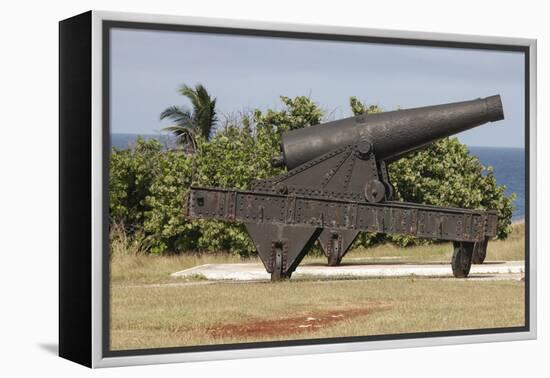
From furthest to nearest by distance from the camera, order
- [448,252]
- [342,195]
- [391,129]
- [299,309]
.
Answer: [448,252] < [391,129] < [342,195] < [299,309]

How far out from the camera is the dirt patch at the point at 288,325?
46.3ft

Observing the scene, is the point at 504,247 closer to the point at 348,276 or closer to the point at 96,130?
the point at 348,276

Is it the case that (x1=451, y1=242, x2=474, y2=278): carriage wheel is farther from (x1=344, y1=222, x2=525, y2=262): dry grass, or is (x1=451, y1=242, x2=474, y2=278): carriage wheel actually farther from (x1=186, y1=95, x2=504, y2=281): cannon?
(x1=344, y1=222, x2=525, y2=262): dry grass

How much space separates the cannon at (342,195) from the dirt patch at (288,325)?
47.6 inches

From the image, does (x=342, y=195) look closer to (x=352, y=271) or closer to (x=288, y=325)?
(x=352, y=271)

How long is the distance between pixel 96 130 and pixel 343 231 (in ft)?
13.3

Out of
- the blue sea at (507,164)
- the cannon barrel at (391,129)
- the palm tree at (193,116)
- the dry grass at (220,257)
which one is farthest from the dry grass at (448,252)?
the palm tree at (193,116)

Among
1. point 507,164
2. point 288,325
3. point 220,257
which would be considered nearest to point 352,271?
point 220,257

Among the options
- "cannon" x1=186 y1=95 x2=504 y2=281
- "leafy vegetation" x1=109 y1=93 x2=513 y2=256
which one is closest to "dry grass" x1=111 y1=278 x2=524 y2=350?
"cannon" x1=186 y1=95 x2=504 y2=281

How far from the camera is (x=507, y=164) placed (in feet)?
55.5

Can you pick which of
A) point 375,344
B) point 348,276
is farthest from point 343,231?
point 375,344

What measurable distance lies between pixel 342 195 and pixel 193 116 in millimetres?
2023

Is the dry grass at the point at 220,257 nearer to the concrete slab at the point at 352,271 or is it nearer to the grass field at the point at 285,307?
the grass field at the point at 285,307

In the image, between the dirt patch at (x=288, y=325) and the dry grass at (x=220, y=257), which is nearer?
the dirt patch at (x=288, y=325)
